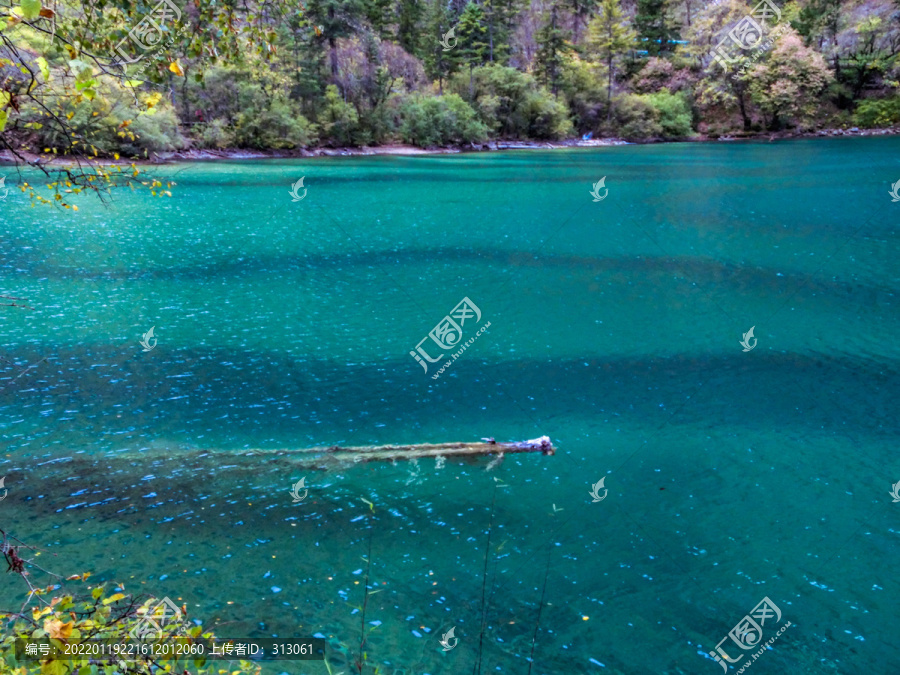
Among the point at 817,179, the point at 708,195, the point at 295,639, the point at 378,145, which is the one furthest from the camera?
the point at 378,145

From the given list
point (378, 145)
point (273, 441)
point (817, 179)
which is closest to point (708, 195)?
point (817, 179)

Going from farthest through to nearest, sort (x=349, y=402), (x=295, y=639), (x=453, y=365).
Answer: (x=453, y=365) → (x=349, y=402) → (x=295, y=639)

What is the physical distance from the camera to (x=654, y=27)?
8350 cm

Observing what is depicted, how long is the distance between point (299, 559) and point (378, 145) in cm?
5726

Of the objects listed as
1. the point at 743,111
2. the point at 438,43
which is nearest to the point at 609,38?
the point at 743,111

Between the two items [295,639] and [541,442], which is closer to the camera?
[295,639]

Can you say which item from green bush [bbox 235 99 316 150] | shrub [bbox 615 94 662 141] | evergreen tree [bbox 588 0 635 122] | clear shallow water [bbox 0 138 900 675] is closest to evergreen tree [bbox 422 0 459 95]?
evergreen tree [bbox 588 0 635 122]

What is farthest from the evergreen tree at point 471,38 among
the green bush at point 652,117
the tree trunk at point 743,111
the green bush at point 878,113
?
the green bush at point 878,113

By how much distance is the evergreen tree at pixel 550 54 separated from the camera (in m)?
72.3

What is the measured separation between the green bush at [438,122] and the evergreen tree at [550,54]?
15.2 metres

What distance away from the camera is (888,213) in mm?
28172

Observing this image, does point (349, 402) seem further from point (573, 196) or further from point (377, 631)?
point (573, 196)

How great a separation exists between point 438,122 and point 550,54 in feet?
65.6

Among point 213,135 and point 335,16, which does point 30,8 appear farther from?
point 335,16
